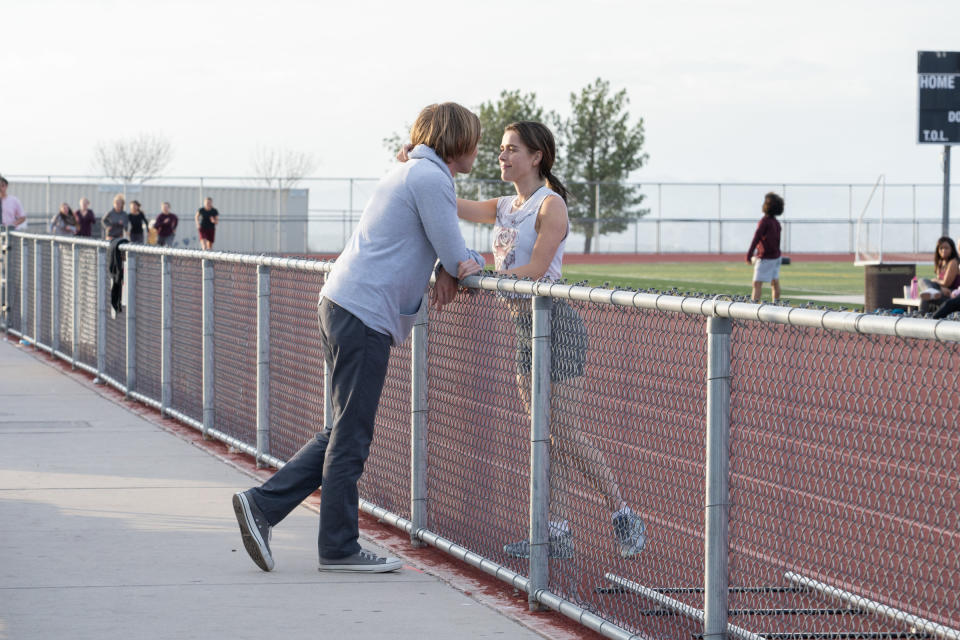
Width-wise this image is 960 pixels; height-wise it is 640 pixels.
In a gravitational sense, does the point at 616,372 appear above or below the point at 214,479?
above

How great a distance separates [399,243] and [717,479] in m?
1.83

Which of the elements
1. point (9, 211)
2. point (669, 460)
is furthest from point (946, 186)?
point (669, 460)

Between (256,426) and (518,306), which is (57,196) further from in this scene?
(518,306)

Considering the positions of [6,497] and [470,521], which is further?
[6,497]

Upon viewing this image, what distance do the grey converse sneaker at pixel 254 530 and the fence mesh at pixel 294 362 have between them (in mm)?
2047

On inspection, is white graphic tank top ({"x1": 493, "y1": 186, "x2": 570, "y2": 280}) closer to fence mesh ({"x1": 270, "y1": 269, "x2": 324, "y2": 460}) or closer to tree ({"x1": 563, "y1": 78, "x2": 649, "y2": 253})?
fence mesh ({"x1": 270, "y1": 269, "x2": 324, "y2": 460})

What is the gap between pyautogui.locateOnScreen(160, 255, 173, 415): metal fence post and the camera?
35.9 feet

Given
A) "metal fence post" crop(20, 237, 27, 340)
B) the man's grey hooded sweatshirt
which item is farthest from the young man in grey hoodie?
"metal fence post" crop(20, 237, 27, 340)

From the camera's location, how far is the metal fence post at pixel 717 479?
14.8 ft

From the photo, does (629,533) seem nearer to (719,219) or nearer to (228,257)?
(228,257)

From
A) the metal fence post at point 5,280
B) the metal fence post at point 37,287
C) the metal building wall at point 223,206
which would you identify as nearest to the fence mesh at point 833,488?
the metal fence post at point 37,287

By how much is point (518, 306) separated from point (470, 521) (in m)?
1.05

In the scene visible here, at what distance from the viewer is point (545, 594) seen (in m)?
5.45

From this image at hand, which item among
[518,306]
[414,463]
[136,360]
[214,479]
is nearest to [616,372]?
[518,306]
